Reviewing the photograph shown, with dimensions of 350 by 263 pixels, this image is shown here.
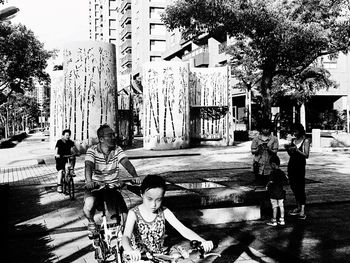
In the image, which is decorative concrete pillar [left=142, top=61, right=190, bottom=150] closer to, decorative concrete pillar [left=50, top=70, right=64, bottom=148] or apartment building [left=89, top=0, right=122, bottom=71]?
decorative concrete pillar [left=50, top=70, right=64, bottom=148]

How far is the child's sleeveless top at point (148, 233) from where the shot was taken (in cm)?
354

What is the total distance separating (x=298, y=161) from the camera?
7676 mm

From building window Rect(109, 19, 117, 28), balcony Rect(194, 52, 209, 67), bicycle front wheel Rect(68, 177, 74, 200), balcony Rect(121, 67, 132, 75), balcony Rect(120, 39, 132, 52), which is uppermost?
building window Rect(109, 19, 117, 28)

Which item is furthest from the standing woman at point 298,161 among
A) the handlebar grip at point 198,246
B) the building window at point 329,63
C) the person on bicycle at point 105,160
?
the building window at point 329,63

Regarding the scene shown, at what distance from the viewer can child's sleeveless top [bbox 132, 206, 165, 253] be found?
11.6 feet

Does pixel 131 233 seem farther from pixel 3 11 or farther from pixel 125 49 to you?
pixel 125 49

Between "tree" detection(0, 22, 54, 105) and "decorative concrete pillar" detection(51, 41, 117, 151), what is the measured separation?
1295cm

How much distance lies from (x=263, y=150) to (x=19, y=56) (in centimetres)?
3131

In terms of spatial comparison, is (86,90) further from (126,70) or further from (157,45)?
(126,70)

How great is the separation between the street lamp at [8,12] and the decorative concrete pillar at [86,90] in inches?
553

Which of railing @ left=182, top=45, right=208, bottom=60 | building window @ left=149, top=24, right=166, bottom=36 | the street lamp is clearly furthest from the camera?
building window @ left=149, top=24, right=166, bottom=36

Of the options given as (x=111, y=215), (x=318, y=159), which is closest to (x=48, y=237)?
(x=111, y=215)

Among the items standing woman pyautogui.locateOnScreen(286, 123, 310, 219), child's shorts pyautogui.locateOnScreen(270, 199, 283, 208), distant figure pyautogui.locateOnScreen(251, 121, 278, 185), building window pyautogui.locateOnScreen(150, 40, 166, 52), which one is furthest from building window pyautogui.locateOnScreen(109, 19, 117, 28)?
child's shorts pyautogui.locateOnScreen(270, 199, 283, 208)

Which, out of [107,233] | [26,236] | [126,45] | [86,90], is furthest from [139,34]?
[107,233]
